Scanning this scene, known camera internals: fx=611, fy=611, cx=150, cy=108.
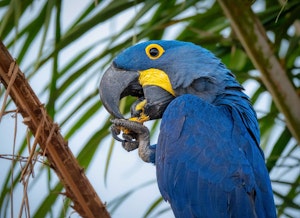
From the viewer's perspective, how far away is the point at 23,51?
1.58m

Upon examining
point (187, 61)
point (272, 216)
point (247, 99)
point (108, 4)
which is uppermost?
point (108, 4)

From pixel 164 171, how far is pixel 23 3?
55 centimetres

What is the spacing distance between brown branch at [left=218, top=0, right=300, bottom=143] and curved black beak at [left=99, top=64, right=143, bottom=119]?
25cm

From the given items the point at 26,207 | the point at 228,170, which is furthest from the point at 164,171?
the point at 26,207

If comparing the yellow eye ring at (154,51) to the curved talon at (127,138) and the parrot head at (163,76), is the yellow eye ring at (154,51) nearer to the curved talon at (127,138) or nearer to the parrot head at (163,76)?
the parrot head at (163,76)

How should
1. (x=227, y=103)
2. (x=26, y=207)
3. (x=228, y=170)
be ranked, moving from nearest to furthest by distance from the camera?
1. (x=26, y=207)
2. (x=228, y=170)
3. (x=227, y=103)

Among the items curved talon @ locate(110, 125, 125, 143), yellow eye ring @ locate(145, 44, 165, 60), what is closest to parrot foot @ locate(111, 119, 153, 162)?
curved talon @ locate(110, 125, 125, 143)

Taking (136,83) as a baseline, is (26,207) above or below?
below

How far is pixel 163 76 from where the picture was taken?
1.41 meters

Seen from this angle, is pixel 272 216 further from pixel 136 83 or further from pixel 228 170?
pixel 136 83

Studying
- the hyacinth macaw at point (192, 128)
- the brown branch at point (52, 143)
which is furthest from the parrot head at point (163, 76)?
the brown branch at point (52, 143)

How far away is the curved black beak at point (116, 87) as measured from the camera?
130cm

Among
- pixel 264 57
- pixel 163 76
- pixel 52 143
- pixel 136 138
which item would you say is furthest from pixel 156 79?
pixel 52 143

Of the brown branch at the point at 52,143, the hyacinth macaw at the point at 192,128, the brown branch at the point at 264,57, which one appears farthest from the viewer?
the brown branch at the point at 264,57
